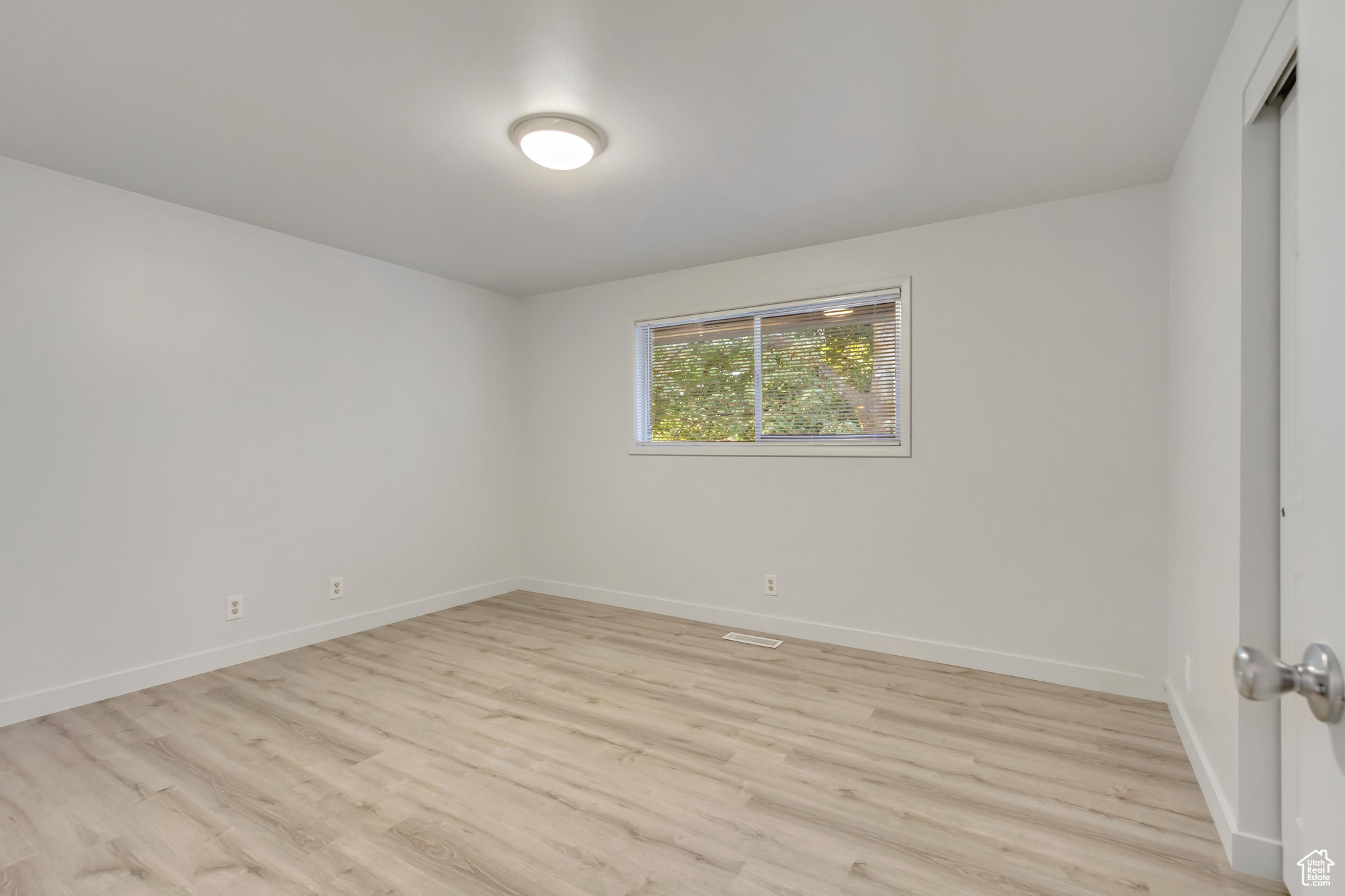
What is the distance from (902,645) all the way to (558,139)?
10.2ft

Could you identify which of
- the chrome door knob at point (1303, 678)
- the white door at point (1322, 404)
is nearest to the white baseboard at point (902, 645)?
the white door at point (1322, 404)

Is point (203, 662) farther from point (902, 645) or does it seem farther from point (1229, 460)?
point (1229, 460)

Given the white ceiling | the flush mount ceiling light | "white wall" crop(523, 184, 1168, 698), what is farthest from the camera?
"white wall" crop(523, 184, 1168, 698)

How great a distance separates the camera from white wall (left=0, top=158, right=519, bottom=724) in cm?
285

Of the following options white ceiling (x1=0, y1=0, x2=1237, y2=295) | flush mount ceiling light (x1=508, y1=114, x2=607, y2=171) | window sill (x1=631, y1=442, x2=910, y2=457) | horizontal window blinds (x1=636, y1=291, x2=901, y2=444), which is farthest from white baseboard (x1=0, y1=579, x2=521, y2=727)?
flush mount ceiling light (x1=508, y1=114, x2=607, y2=171)

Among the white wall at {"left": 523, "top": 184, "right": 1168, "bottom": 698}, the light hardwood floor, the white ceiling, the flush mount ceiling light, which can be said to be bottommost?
the light hardwood floor

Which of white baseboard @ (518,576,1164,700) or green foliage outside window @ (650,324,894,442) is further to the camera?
green foliage outside window @ (650,324,894,442)

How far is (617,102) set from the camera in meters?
2.30

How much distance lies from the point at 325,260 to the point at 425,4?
2.58 m

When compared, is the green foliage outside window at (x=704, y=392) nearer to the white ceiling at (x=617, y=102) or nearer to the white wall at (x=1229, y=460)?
the white ceiling at (x=617, y=102)

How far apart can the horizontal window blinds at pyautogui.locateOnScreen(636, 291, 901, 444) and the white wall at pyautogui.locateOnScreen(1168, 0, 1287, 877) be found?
57.9 inches

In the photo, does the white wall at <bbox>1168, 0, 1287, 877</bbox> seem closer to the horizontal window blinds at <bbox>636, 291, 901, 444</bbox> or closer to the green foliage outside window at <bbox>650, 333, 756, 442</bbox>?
the horizontal window blinds at <bbox>636, 291, 901, 444</bbox>

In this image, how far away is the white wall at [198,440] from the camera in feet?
9.34

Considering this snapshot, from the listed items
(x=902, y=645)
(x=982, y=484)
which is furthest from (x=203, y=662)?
(x=982, y=484)
